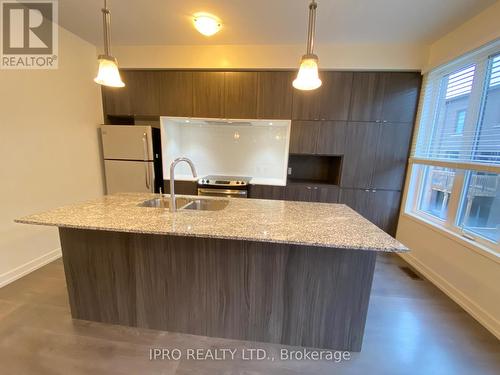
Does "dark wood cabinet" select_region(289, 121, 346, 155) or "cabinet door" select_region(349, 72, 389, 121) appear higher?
"cabinet door" select_region(349, 72, 389, 121)

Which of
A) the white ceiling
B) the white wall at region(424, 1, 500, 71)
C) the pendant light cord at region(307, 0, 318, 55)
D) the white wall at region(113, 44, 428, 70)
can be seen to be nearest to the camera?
the pendant light cord at region(307, 0, 318, 55)

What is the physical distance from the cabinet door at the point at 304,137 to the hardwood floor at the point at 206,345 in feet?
6.59

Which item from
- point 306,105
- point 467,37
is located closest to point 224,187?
point 306,105

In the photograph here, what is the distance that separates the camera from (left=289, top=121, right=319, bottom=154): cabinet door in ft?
10.1

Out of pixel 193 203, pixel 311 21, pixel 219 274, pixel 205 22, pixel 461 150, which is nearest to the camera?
pixel 311 21

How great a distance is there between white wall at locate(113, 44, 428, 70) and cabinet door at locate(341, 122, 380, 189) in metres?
0.77

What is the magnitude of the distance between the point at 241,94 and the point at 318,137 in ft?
4.10

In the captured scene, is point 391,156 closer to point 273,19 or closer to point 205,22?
point 273,19

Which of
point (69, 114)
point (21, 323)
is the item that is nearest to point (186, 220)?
point (21, 323)

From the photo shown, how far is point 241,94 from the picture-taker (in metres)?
3.10

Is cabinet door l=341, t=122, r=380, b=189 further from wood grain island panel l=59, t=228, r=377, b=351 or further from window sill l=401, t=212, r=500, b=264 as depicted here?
wood grain island panel l=59, t=228, r=377, b=351

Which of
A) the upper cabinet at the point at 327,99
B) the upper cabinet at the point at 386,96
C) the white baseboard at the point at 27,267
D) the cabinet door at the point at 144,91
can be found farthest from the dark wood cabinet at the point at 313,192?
the white baseboard at the point at 27,267

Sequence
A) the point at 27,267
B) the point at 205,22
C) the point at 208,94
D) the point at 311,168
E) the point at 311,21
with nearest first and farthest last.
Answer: the point at 311,21, the point at 205,22, the point at 27,267, the point at 208,94, the point at 311,168

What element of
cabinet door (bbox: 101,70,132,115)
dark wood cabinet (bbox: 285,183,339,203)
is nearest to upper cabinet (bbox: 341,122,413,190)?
dark wood cabinet (bbox: 285,183,339,203)
